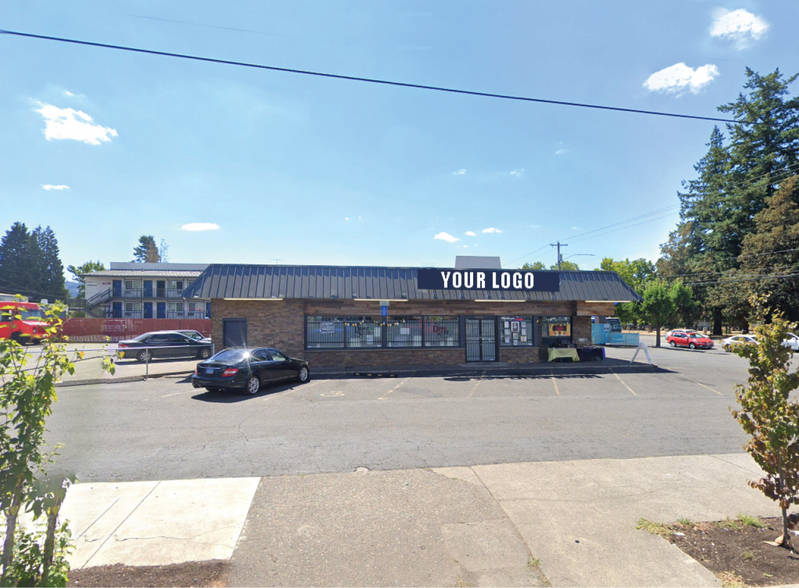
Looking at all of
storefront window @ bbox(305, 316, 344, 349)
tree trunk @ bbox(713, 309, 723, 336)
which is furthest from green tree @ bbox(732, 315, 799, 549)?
tree trunk @ bbox(713, 309, 723, 336)

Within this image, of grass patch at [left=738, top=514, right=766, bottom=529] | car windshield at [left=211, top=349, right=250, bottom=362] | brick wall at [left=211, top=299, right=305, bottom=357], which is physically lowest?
grass patch at [left=738, top=514, right=766, bottom=529]

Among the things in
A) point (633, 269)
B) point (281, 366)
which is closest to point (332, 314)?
point (281, 366)

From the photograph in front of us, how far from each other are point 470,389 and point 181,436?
9.04 meters

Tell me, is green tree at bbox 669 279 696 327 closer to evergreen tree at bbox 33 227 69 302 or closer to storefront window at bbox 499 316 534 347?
storefront window at bbox 499 316 534 347

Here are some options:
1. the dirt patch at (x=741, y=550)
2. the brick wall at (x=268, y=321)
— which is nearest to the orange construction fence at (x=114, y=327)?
the brick wall at (x=268, y=321)

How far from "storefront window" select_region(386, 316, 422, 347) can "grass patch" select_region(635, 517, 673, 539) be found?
52.2 feet

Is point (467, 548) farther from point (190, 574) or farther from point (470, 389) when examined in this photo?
point (470, 389)

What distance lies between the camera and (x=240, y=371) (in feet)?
41.8

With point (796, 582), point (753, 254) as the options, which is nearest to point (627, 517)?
point (796, 582)

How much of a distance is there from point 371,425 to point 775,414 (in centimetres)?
698

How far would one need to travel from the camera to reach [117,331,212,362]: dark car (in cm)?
2142

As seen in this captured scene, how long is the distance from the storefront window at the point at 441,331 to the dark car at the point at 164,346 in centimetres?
1117

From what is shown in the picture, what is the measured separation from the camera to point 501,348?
70.4ft

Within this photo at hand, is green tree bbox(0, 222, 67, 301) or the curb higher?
green tree bbox(0, 222, 67, 301)
